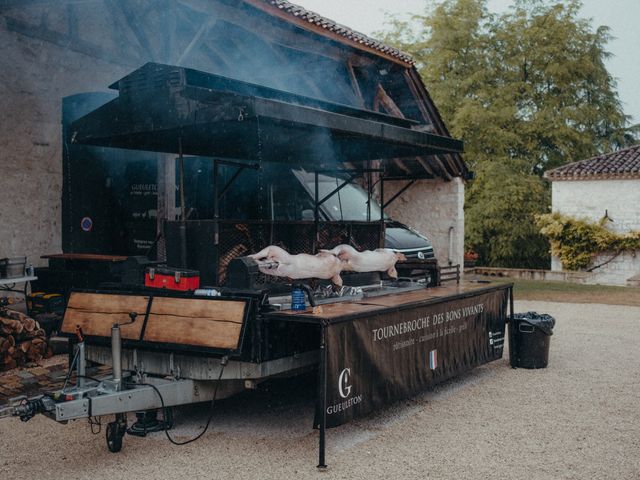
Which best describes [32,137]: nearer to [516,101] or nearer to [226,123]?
[226,123]

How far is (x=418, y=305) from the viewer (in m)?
6.02

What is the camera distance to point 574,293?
17.2 meters

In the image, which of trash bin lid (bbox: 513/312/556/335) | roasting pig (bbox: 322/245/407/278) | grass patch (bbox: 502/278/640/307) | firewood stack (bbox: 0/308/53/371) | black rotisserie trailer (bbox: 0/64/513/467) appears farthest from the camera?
grass patch (bbox: 502/278/640/307)

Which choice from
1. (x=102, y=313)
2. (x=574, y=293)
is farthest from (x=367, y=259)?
(x=574, y=293)

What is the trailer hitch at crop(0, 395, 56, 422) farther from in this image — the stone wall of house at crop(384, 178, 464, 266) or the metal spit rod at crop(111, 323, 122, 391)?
the stone wall of house at crop(384, 178, 464, 266)

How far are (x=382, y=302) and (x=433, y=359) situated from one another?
2.89 ft

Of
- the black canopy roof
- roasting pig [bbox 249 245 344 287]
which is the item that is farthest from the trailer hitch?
the black canopy roof

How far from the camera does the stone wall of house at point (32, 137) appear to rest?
927 cm

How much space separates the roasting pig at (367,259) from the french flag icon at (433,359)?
1.20 meters

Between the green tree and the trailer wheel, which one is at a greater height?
the green tree

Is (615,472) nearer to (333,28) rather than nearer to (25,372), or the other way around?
(25,372)

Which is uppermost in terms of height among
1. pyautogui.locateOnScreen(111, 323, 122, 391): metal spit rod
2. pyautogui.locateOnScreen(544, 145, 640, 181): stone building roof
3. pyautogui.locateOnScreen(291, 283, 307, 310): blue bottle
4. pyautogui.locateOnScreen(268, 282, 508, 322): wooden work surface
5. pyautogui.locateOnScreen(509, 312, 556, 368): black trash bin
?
pyautogui.locateOnScreen(544, 145, 640, 181): stone building roof

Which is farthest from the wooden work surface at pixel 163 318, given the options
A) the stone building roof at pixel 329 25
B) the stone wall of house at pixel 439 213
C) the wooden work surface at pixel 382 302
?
the stone wall of house at pixel 439 213

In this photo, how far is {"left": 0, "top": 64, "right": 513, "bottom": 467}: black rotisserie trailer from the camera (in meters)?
4.85
